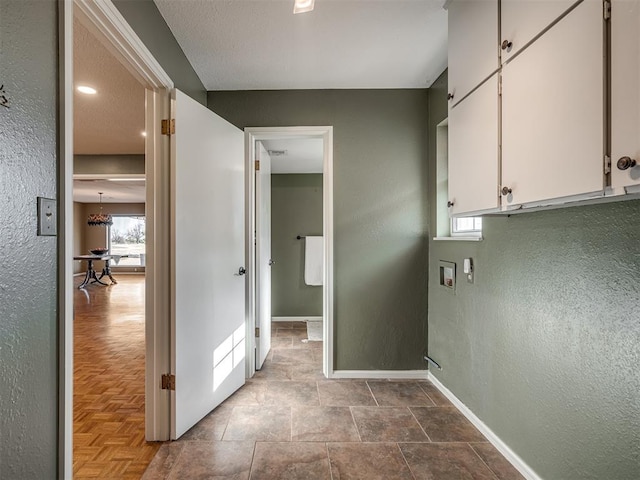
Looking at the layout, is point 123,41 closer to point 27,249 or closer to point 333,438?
point 27,249

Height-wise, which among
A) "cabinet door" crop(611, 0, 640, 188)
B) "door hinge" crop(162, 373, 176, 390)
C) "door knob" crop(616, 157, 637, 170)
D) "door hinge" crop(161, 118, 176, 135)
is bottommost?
"door hinge" crop(162, 373, 176, 390)

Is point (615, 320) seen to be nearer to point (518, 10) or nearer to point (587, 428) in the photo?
point (587, 428)

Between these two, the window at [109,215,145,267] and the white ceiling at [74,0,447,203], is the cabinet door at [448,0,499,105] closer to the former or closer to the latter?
the white ceiling at [74,0,447,203]

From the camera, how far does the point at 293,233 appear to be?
185 inches

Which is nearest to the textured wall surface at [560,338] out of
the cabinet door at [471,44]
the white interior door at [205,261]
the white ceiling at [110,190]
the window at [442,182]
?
the window at [442,182]

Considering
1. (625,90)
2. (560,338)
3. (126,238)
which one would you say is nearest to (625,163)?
(625,90)

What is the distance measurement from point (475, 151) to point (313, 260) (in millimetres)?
3302

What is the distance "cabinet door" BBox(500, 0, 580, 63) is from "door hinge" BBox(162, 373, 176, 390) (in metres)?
2.29

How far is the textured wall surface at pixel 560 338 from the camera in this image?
1.09 metres

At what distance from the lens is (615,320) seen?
1.12m

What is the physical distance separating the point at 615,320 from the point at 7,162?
6.33 ft

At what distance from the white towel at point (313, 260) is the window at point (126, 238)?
814cm

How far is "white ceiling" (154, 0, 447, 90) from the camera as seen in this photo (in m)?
1.74

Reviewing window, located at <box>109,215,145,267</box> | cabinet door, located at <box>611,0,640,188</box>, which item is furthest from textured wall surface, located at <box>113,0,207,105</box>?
window, located at <box>109,215,145,267</box>
